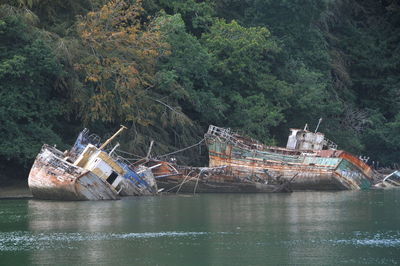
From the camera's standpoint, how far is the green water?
28141mm

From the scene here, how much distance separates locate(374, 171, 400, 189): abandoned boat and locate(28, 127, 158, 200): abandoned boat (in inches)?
654

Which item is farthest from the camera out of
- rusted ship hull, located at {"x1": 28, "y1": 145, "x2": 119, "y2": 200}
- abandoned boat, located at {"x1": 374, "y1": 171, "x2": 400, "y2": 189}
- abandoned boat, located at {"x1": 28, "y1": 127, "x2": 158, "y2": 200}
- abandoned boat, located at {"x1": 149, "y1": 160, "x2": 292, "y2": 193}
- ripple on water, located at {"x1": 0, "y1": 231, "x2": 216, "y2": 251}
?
abandoned boat, located at {"x1": 374, "y1": 171, "x2": 400, "y2": 189}

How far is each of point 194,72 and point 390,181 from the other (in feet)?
43.4

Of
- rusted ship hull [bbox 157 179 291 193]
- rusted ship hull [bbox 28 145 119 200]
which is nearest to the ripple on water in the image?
rusted ship hull [bbox 28 145 119 200]

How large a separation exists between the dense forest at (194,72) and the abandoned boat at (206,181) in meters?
2.54

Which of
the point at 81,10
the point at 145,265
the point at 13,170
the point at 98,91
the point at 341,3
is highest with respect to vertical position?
the point at 341,3

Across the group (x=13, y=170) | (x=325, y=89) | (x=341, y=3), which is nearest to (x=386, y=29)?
(x=341, y=3)

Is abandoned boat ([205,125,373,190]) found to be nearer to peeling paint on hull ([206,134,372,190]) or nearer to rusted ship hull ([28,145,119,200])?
peeling paint on hull ([206,134,372,190])

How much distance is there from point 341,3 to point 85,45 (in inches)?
1060

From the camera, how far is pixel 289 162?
5338cm

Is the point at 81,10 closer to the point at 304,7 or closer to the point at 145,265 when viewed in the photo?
the point at 304,7

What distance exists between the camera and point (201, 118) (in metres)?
56.2

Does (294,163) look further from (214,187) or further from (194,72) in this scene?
(194,72)

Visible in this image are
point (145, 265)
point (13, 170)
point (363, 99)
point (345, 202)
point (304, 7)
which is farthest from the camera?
point (363, 99)
